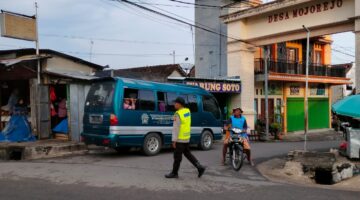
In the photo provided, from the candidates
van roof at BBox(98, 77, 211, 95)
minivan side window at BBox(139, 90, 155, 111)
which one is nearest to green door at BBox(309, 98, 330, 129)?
van roof at BBox(98, 77, 211, 95)

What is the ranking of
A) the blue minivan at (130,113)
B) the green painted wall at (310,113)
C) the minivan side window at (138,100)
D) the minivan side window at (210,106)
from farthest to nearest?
1. the green painted wall at (310,113)
2. the minivan side window at (210,106)
3. the minivan side window at (138,100)
4. the blue minivan at (130,113)

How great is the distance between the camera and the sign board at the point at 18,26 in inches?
575

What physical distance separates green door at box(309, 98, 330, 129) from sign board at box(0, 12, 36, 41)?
21.5m

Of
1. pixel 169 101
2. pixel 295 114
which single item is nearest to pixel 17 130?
pixel 169 101

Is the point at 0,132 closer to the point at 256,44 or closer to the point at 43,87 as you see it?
the point at 43,87

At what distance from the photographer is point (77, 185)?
786cm

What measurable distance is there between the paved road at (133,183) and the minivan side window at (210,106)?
4.26 m

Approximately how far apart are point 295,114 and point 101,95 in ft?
64.1

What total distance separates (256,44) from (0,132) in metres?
13.2

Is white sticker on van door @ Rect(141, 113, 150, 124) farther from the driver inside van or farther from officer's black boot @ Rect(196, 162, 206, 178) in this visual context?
officer's black boot @ Rect(196, 162, 206, 178)

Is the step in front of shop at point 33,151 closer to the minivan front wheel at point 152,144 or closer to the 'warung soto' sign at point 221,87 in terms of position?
the minivan front wheel at point 152,144

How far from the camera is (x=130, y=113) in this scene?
1230 cm

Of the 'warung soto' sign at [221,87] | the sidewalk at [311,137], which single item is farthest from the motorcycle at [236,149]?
the sidewalk at [311,137]

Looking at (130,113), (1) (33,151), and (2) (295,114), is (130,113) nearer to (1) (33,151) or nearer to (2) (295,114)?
(1) (33,151)
